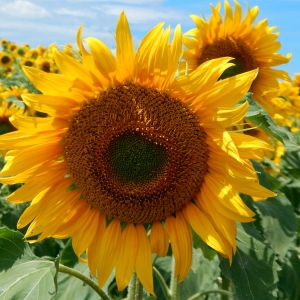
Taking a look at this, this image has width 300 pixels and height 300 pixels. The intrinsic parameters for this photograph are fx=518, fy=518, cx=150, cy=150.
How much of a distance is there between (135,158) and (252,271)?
68 cm

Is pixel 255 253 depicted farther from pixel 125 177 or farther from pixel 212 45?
pixel 212 45

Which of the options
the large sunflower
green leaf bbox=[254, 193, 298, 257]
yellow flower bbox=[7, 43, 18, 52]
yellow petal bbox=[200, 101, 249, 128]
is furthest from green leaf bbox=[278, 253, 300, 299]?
yellow flower bbox=[7, 43, 18, 52]

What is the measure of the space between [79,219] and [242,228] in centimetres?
75

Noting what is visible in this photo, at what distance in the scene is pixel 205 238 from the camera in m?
2.12

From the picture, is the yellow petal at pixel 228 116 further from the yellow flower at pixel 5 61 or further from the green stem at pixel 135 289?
the yellow flower at pixel 5 61

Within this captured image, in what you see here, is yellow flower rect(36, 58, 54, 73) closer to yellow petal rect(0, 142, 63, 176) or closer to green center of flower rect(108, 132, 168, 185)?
yellow petal rect(0, 142, 63, 176)

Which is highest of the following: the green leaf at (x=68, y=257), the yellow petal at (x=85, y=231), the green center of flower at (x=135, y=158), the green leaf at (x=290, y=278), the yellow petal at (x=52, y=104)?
the yellow petal at (x=52, y=104)

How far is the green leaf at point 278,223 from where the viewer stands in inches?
126

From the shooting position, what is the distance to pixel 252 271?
7.13 ft

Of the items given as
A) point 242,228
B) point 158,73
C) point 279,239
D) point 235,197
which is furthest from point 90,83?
point 279,239

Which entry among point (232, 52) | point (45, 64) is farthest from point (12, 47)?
point (232, 52)

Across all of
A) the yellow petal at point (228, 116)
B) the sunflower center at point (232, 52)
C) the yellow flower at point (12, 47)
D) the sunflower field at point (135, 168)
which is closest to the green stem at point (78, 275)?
the sunflower field at point (135, 168)

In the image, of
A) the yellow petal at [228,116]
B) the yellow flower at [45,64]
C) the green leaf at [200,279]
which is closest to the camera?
the yellow petal at [228,116]

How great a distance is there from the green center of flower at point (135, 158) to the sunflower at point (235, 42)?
5.94 ft
